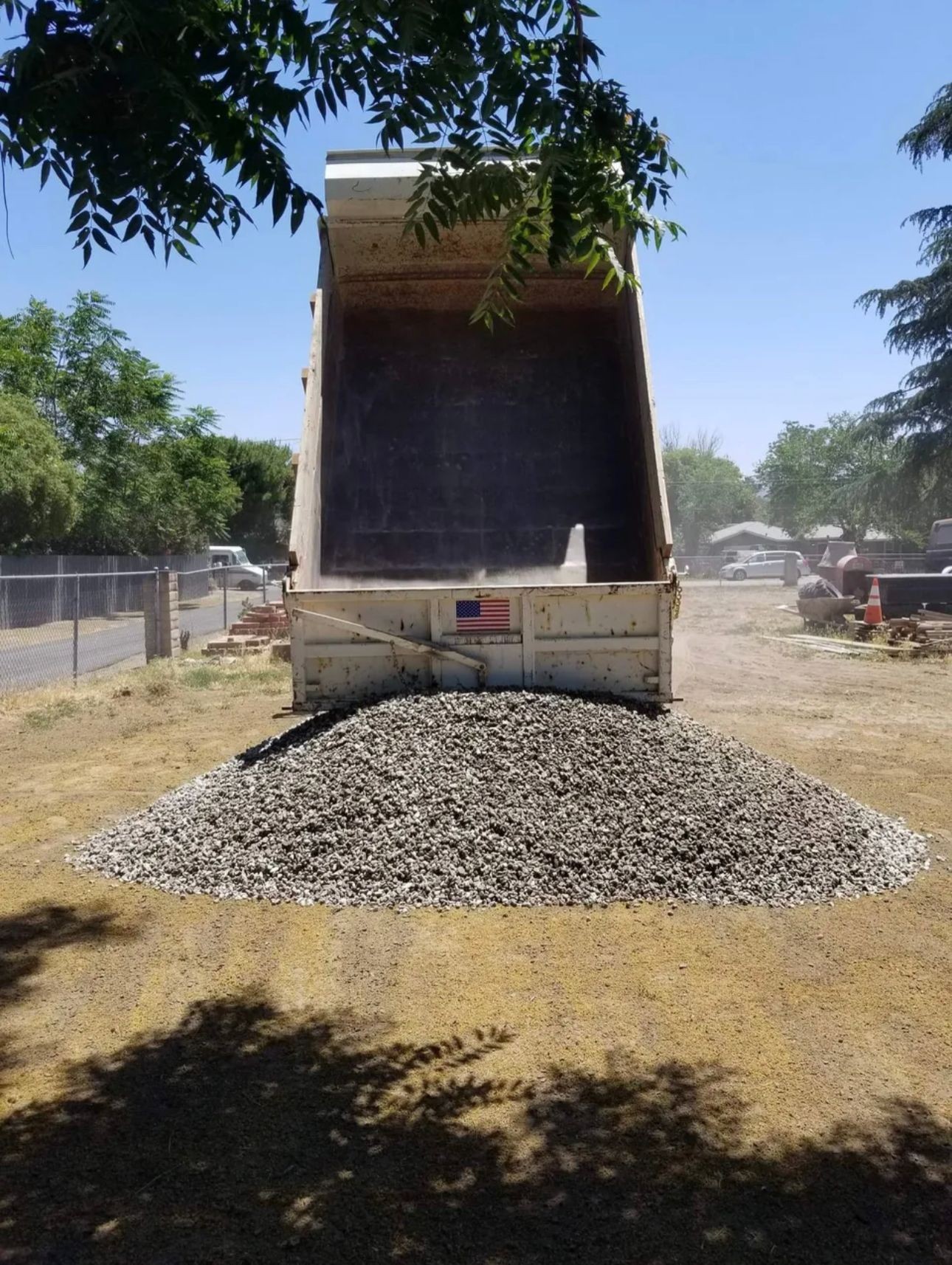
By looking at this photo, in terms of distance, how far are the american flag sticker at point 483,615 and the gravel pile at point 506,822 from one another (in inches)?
18.1

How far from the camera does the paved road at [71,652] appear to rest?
13.8 metres

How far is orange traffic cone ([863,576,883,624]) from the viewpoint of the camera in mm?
18891

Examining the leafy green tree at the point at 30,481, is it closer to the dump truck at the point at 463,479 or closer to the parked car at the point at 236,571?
the parked car at the point at 236,571

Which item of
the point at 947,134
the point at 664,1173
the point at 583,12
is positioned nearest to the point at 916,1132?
the point at 664,1173

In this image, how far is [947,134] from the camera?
2975cm

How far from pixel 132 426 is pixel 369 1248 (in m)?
32.8

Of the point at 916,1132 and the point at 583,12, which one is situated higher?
the point at 583,12

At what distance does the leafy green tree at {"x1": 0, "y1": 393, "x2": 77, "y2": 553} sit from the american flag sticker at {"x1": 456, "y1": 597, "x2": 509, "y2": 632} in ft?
69.9

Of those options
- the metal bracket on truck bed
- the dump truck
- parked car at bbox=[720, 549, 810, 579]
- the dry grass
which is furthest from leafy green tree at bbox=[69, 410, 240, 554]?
the metal bracket on truck bed

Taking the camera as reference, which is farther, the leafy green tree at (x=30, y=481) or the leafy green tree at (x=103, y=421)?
the leafy green tree at (x=103, y=421)

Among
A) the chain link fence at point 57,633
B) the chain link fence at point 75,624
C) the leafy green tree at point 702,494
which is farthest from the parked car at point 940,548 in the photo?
the leafy green tree at point 702,494

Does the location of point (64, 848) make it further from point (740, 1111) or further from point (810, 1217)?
point (810, 1217)

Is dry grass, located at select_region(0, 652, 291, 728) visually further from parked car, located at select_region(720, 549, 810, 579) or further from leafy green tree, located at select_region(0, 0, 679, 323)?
parked car, located at select_region(720, 549, 810, 579)

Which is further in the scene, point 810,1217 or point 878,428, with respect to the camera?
point 878,428
